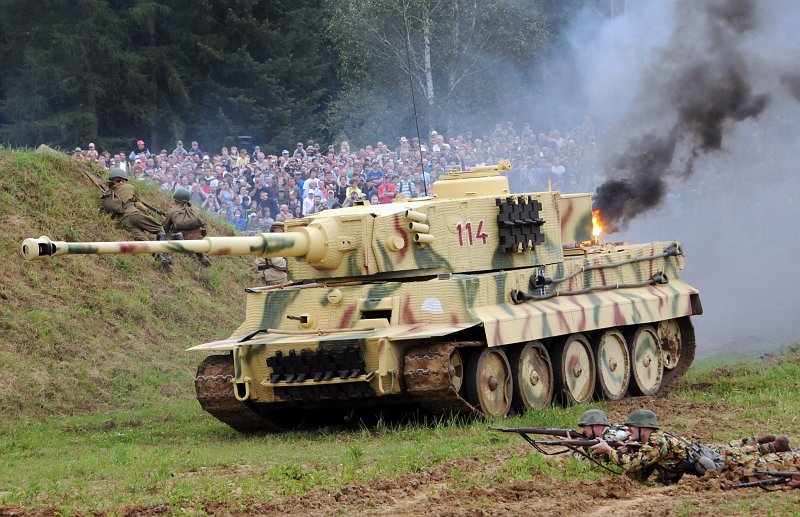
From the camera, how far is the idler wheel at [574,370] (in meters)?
17.1

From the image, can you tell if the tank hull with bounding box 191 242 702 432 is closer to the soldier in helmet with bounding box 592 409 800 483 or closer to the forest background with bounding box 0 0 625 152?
the soldier in helmet with bounding box 592 409 800 483

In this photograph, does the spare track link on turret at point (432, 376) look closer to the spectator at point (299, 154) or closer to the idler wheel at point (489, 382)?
the idler wheel at point (489, 382)

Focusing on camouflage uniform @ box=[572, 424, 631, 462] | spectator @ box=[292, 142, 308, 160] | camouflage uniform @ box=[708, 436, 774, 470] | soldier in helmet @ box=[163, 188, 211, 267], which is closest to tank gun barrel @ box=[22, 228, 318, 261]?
camouflage uniform @ box=[572, 424, 631, 462]

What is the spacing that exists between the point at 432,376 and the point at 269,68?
93.7 feet

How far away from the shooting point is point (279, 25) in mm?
43219

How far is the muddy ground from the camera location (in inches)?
396

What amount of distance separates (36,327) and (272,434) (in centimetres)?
561

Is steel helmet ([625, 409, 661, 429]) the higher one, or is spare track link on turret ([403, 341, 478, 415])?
spare track link on turret ([403, 341, 478, 415])

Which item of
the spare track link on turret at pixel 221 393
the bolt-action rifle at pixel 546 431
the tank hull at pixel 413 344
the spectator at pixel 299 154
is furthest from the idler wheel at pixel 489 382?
the spectator at pixel 299 154

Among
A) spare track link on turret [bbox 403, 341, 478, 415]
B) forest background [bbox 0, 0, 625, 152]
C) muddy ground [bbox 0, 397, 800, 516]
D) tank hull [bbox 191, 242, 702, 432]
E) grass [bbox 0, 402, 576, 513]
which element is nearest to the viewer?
muddy ground [bbox 0, 397, 800, 516]

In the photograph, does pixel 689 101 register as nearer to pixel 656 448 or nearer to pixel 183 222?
pixel 183 222

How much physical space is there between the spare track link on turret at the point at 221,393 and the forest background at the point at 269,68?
21.1 metres

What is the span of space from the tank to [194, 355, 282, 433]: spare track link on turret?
0.06ft

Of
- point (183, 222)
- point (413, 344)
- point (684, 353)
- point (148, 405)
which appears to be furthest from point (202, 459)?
point (183, 222)
